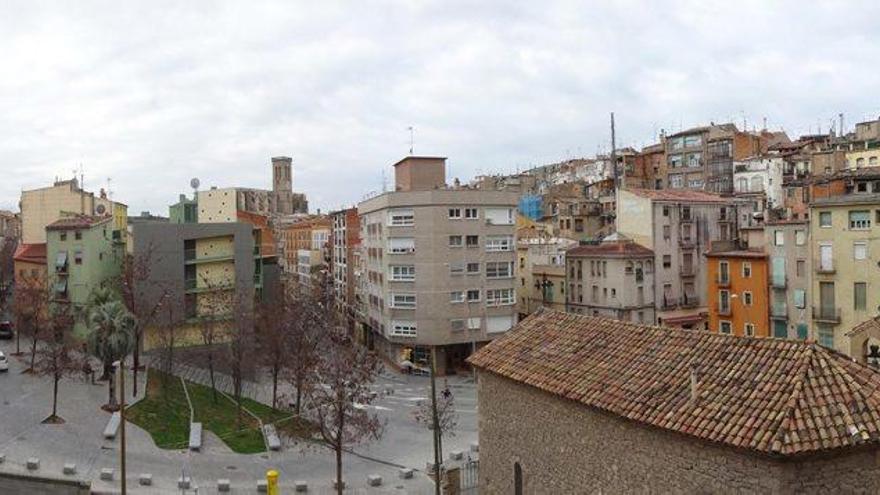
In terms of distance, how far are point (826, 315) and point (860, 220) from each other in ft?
19.0

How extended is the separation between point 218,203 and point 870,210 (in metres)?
52.8

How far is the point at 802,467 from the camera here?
45.7 ft

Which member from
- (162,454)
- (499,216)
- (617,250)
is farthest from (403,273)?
(162,454)

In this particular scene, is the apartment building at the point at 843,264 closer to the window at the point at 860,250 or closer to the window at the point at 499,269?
the window at the point at 860,250

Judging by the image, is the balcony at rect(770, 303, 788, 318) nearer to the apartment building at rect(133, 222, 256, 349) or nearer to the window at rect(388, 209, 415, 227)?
the window at rect(388, 209, 415, 227)

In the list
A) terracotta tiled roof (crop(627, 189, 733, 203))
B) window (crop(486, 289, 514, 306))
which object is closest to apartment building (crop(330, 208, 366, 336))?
window (crop(486, 289, 514, 306))

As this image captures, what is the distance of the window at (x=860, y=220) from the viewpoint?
44625mm

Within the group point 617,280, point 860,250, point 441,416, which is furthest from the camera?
point 617,280

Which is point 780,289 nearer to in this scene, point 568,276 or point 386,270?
point 568,276

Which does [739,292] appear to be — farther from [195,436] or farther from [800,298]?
[195,436]

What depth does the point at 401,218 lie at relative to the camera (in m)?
57.6

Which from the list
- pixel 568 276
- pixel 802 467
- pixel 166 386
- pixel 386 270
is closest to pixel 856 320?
pixel 568 276

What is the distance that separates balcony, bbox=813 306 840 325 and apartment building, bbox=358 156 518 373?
20.8 meters

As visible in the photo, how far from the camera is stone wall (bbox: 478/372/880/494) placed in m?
14.2
